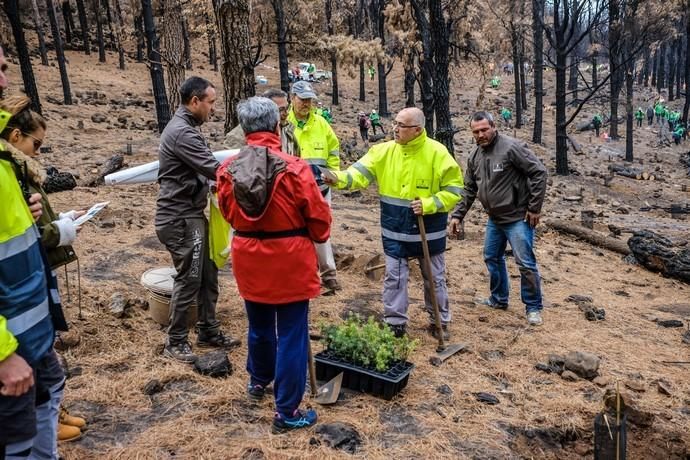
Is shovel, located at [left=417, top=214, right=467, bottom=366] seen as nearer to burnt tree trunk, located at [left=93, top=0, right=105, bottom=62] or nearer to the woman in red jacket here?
the woman in red jacket

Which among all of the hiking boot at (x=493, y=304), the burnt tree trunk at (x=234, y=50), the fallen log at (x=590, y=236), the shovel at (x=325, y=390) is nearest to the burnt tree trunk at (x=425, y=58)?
the fallen log at (x=590, y=236)

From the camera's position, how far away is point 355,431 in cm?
389

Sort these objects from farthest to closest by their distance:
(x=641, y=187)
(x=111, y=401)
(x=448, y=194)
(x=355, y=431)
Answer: (x=641, y=187), (x=448, y=194), (x=111, y=401), (x=355, y=431)

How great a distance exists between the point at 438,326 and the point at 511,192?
5.98 feet

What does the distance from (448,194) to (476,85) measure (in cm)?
4463

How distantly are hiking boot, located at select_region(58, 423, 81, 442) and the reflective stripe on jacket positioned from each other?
9.30 ft

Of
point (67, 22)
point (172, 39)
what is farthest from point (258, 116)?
point (67, 22)

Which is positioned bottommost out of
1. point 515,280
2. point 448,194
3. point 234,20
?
point 515,280

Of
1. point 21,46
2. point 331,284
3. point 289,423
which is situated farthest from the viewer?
point 21,46

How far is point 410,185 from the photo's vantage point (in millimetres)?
5262

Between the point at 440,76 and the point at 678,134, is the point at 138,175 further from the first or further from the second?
the point at 678,134

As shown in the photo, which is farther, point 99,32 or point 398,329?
point 99,32

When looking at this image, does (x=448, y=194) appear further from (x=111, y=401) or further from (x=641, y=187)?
(x=641, y=187)

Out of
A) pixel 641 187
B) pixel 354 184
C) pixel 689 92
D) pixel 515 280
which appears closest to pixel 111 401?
pixel 354 184
